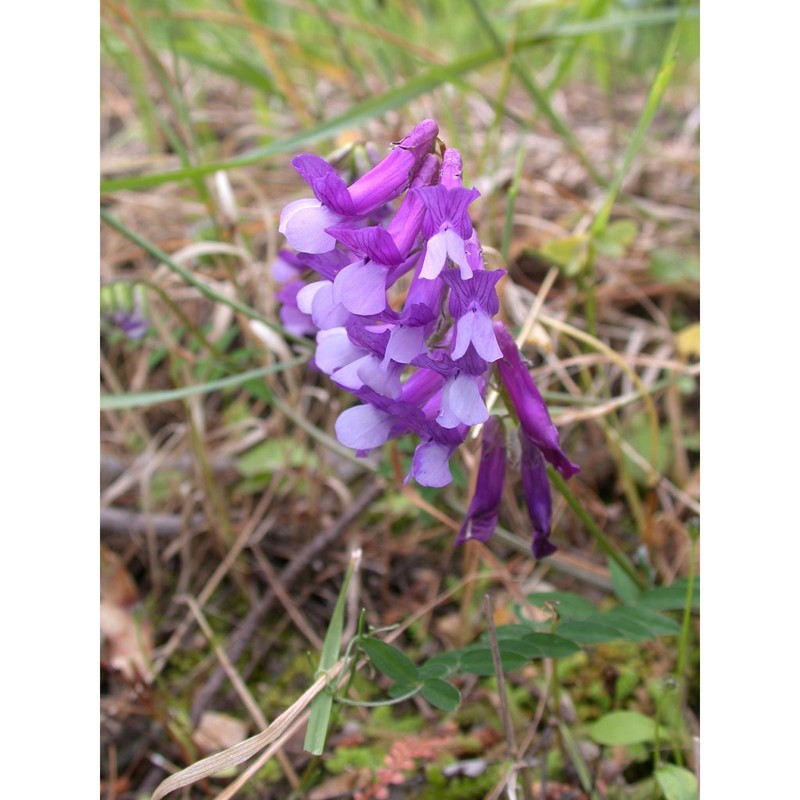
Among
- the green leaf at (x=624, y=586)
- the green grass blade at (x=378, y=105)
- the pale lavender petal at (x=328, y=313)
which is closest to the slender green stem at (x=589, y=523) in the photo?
the green leaf at (x=624, y=586)

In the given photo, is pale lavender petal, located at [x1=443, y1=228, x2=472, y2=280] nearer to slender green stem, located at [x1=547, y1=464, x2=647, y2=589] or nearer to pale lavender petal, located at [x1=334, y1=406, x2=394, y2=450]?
pale lavender petal, located at [x1=334, y1=406, x2=394, y2=450]

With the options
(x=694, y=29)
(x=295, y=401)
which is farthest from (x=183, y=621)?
(x=694, y=29)

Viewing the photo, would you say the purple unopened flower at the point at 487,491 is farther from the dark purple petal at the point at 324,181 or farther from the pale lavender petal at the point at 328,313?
the dark purple petal at the point at 324,181

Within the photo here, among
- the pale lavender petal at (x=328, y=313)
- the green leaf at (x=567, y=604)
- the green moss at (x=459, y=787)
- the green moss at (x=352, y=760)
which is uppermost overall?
the pale lavender petal at (x=328, y=313)

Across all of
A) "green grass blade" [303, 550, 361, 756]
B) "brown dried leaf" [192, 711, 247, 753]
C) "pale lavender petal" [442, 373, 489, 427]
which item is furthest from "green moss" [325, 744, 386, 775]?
"pale lavender petal" [442, 373, 489, 427]

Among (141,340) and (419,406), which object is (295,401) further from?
(419,406)

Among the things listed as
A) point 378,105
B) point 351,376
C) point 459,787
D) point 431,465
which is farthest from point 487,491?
point 378,105

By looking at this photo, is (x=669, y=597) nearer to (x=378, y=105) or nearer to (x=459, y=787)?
(x=459, y=787)
